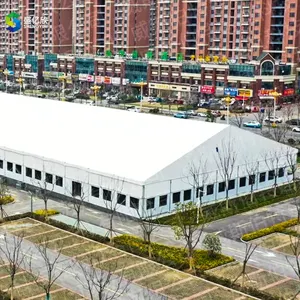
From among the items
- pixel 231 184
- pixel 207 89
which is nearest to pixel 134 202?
pixel 231 184

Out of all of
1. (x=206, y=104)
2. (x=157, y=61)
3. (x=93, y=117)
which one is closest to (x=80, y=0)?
(x=157, y=61)

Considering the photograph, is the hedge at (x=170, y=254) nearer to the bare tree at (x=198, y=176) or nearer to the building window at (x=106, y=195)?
the building window at (x=106, y=195)

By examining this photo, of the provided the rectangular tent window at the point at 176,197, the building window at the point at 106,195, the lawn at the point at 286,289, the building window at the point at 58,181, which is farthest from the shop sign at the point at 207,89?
the lawn at the point at 286,289

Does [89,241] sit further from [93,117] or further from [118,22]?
[118,22]

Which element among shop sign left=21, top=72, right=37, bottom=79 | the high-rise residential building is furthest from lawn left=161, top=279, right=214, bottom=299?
the high-rise residential building

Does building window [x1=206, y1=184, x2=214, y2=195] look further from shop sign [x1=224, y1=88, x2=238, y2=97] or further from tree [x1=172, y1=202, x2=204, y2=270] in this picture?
shop sign [x1=224, y1=88, x2=238, y2=97]
